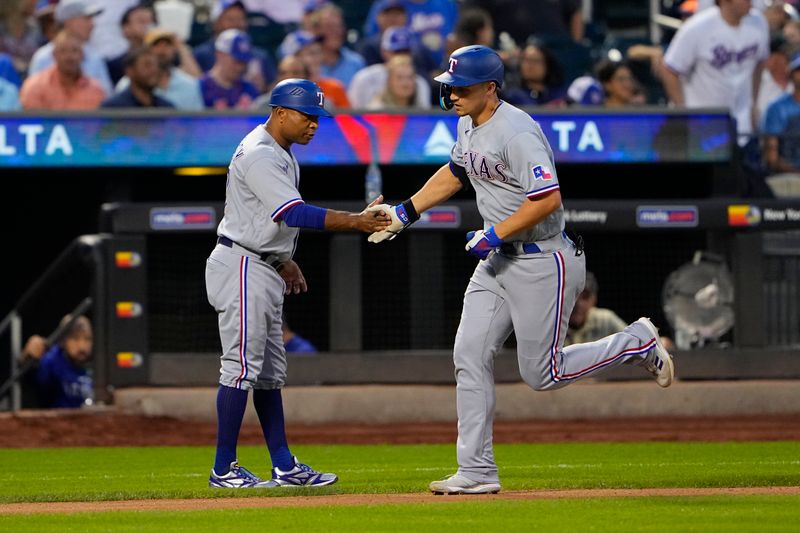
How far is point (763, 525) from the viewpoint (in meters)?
5.70

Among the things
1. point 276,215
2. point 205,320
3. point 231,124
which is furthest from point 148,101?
point 276,215

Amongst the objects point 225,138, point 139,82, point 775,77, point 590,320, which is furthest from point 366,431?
point 775,77

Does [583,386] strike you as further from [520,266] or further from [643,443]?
[520,266]

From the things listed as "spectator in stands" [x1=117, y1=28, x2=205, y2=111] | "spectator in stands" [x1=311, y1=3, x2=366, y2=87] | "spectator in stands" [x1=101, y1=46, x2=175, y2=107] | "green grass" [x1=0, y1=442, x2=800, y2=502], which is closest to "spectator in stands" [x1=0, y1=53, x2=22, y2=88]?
"spectator in stands" [x1=117, y1=28, x2=205, y2=111]

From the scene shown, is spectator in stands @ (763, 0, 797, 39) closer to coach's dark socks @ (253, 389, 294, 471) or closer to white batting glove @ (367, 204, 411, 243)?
white batting glove @ (367, 204, 411, 243)

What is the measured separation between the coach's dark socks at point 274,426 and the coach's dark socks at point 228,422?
0.53 feet

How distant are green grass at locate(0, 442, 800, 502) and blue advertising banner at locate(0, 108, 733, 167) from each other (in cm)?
235

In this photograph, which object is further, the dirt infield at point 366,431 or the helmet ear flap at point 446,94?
the dirt infield at point 366,431

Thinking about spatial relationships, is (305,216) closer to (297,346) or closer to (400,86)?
(297,346)

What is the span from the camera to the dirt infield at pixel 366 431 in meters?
10.7

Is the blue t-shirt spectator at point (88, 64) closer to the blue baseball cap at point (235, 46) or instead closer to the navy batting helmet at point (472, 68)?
the blue baseball cap at point (235, 46)

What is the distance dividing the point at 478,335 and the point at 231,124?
5186 mm

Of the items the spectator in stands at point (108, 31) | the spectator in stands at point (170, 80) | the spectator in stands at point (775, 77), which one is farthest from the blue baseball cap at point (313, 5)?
the spectator in stands at point (775, 77)

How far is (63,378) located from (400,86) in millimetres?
3530
